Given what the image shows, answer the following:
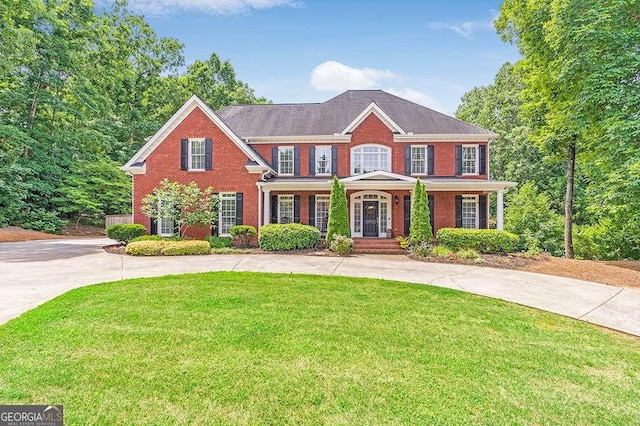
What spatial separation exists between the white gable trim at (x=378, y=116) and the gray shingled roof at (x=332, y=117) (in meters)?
0.88

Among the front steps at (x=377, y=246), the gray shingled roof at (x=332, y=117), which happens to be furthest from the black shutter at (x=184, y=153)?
the front steps at (x=377, y=246)

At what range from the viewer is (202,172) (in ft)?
53.4

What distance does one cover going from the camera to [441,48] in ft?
46.3

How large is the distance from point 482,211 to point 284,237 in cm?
1079

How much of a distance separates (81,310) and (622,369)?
8172 mm

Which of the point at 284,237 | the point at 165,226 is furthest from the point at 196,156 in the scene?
the point at 284,237

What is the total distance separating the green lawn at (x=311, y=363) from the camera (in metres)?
3.01

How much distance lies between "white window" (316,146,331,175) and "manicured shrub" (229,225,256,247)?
553 centimetres

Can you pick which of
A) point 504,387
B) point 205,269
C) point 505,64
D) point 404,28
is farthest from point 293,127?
point 505,64

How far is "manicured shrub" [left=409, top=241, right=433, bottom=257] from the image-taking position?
13219 millimetres

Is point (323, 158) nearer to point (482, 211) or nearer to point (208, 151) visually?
point (208, 151)

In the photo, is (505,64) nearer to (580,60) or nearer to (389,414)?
(580,60)

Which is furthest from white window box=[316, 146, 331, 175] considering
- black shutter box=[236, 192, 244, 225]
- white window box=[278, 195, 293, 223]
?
black shutter box=[236, 192, 244, 225]

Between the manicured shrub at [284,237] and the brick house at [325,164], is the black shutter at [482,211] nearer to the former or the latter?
the brick house at [325,164]
